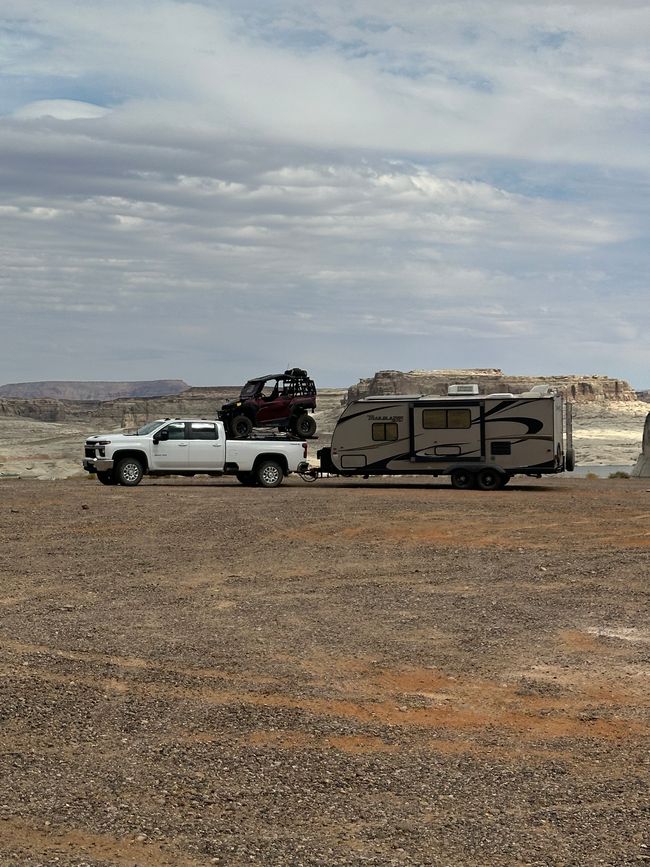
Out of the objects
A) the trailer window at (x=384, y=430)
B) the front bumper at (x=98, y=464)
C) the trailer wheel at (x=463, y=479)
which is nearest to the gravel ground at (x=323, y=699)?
the front bumper at (x=98, y=464)

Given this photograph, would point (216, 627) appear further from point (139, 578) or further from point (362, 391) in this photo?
point (362, 391)

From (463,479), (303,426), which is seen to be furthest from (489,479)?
(303,426)

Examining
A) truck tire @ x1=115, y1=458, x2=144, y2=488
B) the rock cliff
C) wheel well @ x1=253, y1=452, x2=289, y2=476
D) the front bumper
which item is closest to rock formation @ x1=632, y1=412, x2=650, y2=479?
wheel well @ x1=253, y1=452, x2=289, y2=476

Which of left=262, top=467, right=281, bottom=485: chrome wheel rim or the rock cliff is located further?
the rock cliff

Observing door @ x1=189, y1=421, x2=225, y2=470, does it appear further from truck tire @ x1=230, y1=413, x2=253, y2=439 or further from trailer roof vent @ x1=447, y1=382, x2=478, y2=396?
trailer roof vent @ x1=447, y1=382, x2=478, y2=396

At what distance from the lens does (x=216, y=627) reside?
1173 cm

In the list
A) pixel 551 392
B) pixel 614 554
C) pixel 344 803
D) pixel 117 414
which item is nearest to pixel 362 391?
pixel 117 414

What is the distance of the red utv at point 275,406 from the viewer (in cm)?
3225

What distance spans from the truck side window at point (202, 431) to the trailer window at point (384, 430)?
425 centimetres

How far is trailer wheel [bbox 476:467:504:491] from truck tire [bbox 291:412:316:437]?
578cm

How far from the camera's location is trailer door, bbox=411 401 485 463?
2903 centimetres

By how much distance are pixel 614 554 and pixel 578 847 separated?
37.2 feet

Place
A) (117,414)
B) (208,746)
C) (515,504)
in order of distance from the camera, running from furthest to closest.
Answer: (117,414), (515,504), (208,746)

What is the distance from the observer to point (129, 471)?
28.7 meters
